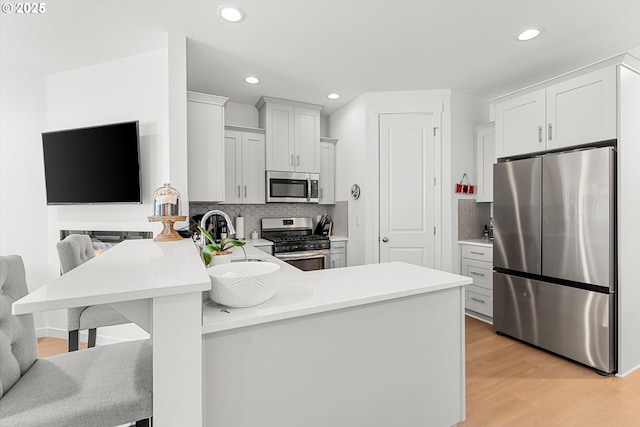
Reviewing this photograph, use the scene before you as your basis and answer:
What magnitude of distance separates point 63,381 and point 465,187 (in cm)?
377

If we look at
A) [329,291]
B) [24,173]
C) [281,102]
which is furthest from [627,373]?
[24,173]

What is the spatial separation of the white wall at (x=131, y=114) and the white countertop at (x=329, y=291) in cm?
158

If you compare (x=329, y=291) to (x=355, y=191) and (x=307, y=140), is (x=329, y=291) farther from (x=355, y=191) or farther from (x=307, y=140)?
(x=307, y=140)

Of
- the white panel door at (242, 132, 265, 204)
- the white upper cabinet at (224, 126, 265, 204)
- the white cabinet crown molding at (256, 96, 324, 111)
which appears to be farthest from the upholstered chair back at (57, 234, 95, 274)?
the white cabinet crown molding at (256, 96, 324, 111)

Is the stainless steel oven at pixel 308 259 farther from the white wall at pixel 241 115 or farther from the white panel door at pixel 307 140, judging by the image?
the white wall at pixel 241 115

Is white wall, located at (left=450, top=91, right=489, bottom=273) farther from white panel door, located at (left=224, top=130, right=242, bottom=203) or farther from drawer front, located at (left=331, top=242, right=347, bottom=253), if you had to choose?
white panel door, located at (left=224, top=130, right=242, bottom=203)

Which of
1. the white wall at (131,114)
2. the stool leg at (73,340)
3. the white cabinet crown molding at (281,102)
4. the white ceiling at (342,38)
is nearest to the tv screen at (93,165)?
the white wall at (131,114)

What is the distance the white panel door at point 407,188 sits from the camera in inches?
141

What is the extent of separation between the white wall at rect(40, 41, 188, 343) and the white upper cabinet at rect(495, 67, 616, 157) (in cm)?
298

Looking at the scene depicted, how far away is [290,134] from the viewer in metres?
3.95

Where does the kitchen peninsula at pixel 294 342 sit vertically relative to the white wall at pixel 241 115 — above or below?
below

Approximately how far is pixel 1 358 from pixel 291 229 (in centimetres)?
338

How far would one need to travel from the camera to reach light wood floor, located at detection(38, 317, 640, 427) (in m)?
1.82

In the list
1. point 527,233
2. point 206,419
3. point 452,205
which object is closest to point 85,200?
point 206,419
